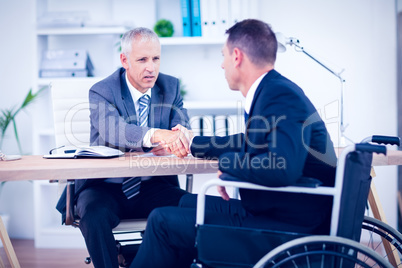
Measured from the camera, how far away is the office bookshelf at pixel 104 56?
10.1 feet

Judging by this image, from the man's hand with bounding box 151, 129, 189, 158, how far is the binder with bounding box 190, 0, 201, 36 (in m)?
1.38

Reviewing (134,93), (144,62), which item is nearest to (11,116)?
(134,93)

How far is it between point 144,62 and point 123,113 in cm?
30

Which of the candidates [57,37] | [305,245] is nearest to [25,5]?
[57,37]

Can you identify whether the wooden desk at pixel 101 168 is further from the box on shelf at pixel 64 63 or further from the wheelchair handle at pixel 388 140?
the box on shelf at pixel 64 63

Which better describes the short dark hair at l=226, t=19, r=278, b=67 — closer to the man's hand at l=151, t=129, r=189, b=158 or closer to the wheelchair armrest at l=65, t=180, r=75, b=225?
the man's hand at l=151, t=129, r=189, b=158

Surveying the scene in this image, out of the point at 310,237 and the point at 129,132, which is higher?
the point at 129,132

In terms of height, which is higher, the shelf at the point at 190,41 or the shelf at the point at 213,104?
the shelf at the point at 190,41

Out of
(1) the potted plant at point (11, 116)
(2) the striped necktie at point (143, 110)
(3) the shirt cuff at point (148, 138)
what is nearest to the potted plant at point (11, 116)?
(1) the potted plant at point (11, 116)

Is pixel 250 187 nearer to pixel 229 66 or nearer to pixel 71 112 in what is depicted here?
pixel 229 66

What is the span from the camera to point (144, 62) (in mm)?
2158

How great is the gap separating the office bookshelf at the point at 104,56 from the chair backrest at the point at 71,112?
0.86 metres

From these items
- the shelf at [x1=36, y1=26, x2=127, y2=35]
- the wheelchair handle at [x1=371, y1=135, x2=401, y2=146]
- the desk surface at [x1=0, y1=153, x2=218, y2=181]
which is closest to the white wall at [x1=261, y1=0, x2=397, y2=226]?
the shelf at [x1=36, y1=26, x2=127, y2=35]

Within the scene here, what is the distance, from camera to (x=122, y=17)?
10.6 feet
